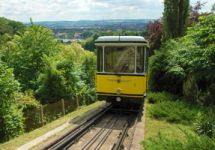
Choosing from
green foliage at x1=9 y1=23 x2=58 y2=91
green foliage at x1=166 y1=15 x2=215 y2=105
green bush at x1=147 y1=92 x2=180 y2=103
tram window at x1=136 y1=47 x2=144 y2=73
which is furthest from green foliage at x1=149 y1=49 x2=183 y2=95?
green foliage at x1=9 y1=23 x2=58 y2=91

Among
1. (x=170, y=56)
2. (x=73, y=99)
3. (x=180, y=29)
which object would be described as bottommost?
(x=73, y=99)

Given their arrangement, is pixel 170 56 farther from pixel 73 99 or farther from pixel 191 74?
pixel 73 99

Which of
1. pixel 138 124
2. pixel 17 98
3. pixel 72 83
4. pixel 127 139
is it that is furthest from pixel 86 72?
pixel 127 139

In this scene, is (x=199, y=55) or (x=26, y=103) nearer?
(x=199, y=55)

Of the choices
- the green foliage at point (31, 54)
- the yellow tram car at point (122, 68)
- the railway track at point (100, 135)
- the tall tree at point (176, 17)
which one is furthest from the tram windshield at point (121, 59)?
the tall tree at point (176, 17)

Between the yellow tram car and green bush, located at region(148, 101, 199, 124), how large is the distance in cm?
A: 91

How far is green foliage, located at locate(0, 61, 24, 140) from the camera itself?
32.1 ft

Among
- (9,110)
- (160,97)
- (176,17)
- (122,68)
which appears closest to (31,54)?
(9,110)

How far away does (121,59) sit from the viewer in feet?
33.9

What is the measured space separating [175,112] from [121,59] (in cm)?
320

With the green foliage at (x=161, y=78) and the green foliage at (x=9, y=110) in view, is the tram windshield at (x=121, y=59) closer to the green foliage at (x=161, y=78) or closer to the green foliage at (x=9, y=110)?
the green foliage at (x=9, y=110)

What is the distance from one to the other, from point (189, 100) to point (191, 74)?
63.0 inches

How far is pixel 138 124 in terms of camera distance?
9.41 metres

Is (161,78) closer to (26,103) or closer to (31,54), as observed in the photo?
(26,103)
